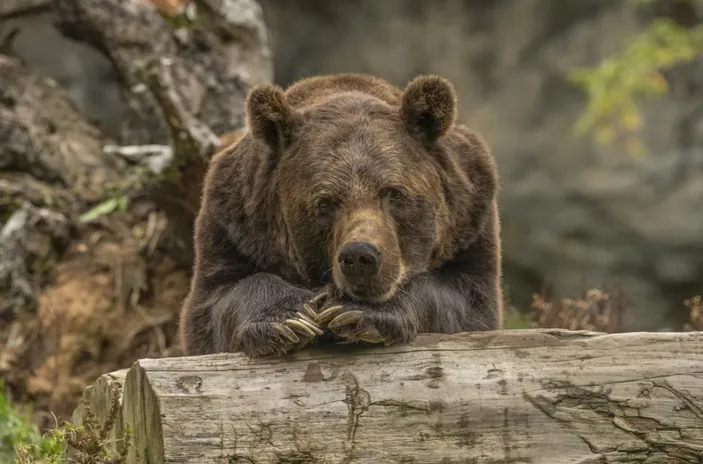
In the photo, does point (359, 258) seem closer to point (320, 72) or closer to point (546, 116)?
point (320, 72)

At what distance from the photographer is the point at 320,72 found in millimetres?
16984

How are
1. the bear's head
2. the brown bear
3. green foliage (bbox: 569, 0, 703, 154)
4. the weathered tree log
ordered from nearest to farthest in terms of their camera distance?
the weathered tree log < the brown bear < the bear's head < green foliage (bbox: 569, 0, 703, 154)

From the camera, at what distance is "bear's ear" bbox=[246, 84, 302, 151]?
4.71 meters

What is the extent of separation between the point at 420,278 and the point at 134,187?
5152mm

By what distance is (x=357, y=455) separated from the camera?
12.4 feet

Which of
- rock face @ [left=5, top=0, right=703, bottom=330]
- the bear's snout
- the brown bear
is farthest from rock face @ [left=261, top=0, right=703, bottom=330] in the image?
the bear's snout

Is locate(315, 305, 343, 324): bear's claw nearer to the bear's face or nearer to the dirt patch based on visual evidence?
the bear's face

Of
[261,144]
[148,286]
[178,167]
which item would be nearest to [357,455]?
[261,144]

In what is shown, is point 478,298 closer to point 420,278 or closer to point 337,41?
point 420,278

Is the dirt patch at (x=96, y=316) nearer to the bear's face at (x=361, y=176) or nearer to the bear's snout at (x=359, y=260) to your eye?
the bear's face at (x=361, y=176)

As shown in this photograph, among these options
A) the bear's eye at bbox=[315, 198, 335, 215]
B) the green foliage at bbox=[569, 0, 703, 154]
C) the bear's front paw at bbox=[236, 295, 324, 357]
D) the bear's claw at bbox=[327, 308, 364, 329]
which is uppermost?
the green foliage at bbox=[569, 0, 703, 154]

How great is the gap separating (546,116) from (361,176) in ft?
42.4

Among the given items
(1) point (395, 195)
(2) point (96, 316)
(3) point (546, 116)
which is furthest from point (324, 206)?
(3) point (546, 116)

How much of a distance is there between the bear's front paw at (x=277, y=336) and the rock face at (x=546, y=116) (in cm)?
Answer: 1268
